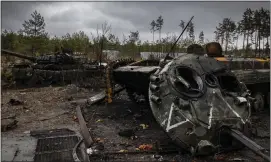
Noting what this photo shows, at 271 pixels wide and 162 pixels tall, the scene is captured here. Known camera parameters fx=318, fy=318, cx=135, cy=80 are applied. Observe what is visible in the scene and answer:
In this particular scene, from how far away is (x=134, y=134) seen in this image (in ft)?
23.9

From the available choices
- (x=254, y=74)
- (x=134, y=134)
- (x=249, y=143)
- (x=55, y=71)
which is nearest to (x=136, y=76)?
(x=134, y=134)

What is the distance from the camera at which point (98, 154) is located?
5.73 metres

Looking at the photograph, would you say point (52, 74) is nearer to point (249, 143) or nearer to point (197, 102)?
point (197, 102)

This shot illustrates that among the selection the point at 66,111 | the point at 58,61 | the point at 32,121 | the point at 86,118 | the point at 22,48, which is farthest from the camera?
the point at 22,48

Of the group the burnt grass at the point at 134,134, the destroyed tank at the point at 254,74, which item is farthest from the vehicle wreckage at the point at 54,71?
the destroyed tank at the point at 254,74

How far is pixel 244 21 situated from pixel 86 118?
102ft

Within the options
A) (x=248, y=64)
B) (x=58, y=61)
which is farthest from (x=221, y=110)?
(x=58, y=61)

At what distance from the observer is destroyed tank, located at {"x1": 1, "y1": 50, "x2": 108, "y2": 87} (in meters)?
17.8

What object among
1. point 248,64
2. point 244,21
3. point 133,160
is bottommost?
point 133,160

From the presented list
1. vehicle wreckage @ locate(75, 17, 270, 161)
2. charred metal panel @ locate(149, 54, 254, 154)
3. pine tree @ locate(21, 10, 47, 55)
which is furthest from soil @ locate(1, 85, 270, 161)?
pine tree @ locate(21, 10, 47, 55)

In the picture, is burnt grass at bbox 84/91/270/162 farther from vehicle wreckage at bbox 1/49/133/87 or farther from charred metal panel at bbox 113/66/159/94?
vehicle wreckage at bbox 1/49/133/87

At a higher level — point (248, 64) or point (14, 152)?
point (248, 64)

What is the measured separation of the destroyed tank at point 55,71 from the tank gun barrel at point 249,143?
1261cm

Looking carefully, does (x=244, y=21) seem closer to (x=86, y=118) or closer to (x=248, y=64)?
(x=248, y=64)
